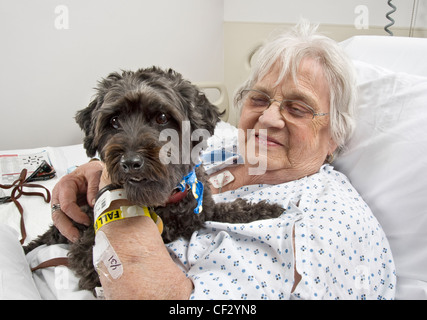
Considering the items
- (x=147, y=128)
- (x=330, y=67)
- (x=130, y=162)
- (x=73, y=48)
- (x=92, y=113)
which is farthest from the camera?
(x=73, y=48)

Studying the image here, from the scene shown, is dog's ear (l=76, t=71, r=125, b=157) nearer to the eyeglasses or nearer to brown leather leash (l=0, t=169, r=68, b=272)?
brown leather leash (l=0, t=169, r=68, b=272)

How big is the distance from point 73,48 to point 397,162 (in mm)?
2736

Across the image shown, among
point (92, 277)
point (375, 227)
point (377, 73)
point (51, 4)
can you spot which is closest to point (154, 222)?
point (92, 277)

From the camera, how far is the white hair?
133 cm

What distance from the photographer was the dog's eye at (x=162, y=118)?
1.00 metres

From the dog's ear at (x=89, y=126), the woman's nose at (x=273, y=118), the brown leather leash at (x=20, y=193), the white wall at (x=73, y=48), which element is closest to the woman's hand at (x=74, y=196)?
the dog's ear at (x=89, y=126)

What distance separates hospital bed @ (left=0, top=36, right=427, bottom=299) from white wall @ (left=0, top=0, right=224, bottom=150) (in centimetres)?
148

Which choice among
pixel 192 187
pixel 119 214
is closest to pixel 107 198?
pixel 119 214

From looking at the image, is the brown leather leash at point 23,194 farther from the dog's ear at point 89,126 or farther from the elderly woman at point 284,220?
the dog's ear at point 89,126

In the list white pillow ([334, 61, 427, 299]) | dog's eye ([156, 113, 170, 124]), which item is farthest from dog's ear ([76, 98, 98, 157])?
white pillow ([334, 61, 427, 299])

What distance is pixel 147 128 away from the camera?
97cm

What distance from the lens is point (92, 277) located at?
922 mm

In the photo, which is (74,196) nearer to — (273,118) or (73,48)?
(273,118)

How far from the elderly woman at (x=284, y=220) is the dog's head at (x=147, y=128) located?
12cm
